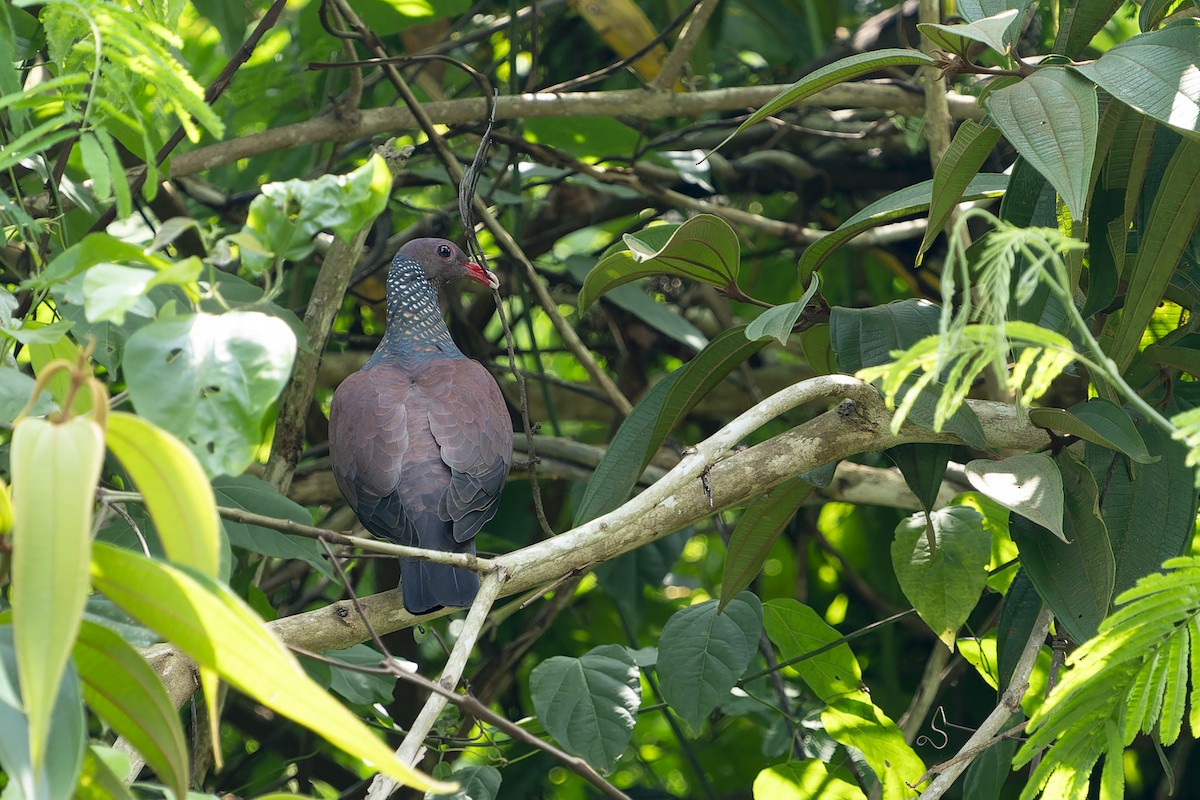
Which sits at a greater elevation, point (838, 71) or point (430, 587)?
point (838, 71)

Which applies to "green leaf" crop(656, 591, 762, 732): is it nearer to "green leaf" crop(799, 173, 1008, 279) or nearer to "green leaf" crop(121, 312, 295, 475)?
"green leaf" crop(799, 173, 1008, 279)

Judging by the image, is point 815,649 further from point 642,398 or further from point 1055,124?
point 1055,124

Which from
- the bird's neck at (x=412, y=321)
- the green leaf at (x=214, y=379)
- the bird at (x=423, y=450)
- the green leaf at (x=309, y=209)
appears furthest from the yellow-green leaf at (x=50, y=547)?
the bird's neck at (x=412, y=321)

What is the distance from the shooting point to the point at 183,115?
43.3 inches

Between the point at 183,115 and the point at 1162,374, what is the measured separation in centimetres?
147

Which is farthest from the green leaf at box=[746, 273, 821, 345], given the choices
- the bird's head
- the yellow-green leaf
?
the bird's head

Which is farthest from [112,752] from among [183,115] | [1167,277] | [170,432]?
[1167,277]

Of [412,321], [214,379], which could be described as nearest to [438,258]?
[412,321]

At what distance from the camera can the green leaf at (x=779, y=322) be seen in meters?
1.46

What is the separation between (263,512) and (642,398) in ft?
2.79

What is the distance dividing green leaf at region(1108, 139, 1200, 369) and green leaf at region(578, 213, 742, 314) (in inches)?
21.5

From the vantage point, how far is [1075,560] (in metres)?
1.59

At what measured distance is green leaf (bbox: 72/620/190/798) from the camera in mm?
921

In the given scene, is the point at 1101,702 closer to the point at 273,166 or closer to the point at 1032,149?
the point at 1032,149
